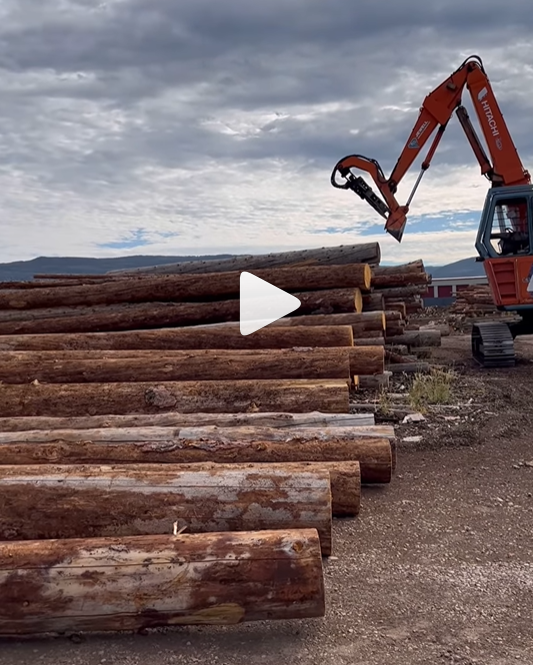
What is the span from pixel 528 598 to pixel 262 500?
1.58 metres

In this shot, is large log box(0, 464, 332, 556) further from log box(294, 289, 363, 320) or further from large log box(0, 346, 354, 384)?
log box(294, 289, 363, 320)

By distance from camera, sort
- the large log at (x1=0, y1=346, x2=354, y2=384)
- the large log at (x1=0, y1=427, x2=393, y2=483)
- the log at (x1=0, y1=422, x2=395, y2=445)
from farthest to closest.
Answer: the large log at (x1=0, y1=346, x2=354, y2=384)
the log at (x1=0, y1=422, x2=395, y2=445)
the large log at (x1=0, y1=427, x2=393, y2=483)

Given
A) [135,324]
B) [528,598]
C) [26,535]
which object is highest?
[135,324]

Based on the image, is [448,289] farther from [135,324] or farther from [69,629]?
[69,629]

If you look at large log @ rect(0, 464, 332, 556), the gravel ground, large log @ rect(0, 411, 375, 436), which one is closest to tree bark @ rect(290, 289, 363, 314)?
the gravel ground

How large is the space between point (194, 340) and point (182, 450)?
2.90 m

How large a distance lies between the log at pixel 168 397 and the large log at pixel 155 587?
9.38 feet

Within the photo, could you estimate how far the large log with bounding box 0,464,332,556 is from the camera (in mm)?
4156

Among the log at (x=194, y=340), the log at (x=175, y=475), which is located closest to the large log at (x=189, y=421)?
the log at (x=175, y=475)

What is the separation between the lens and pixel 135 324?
9.12 meters

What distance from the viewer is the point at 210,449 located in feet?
17.0

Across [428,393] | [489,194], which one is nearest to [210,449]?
[428,393]

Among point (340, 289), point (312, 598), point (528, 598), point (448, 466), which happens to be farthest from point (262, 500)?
point (340, 289)

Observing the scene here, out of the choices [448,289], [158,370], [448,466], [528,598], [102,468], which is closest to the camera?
[528,598]
